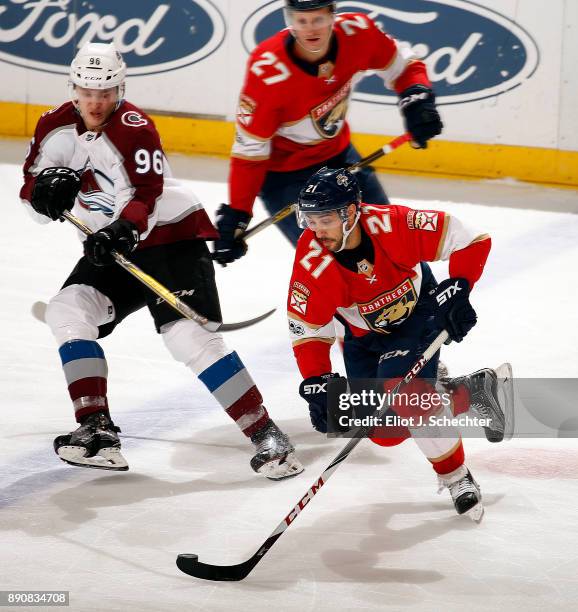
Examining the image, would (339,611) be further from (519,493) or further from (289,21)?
(289,21)

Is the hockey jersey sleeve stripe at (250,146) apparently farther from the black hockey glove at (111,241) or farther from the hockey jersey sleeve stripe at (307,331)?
the hockey jersey sleeve stripe at (307,331)

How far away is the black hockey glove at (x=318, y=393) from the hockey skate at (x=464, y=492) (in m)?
0.34

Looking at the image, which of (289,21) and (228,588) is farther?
(289,21)

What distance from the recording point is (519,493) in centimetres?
319

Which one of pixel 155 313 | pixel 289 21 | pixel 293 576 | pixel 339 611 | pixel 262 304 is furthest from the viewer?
pixel 262 304

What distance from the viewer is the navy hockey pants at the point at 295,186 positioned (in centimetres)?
391

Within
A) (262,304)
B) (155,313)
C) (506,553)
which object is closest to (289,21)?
(155,313)

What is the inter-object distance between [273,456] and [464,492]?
0.55m

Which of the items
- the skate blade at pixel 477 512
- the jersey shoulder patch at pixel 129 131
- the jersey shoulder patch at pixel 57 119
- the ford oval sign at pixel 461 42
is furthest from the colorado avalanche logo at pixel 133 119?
the ford oval sign at pixel 461 42

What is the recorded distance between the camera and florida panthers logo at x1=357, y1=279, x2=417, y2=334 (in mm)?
3213

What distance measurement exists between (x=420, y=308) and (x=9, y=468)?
1221mm

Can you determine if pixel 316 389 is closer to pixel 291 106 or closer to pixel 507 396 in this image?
pixel 507 396

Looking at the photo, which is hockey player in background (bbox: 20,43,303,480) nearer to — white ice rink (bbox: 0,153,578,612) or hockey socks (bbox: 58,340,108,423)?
hockey socks (bbox: 58,340,108,423)
